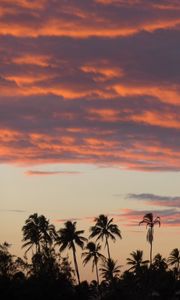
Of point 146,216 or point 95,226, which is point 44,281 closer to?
point 146,216

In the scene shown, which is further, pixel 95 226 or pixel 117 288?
pixel 95 226

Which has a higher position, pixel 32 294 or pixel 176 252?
pixel 176 252

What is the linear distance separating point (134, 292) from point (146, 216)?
103ft

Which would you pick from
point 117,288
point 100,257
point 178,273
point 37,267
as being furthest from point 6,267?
point 178,273

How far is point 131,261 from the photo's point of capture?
167 m

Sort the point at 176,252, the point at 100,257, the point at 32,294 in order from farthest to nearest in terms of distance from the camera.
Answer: the point at 176,252 < the point at 100,257 < the point at 32,294

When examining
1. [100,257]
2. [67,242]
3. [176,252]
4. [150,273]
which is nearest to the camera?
[150,273]

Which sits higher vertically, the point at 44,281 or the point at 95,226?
the point at 95,226

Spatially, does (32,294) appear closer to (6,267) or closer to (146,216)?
(6,267)

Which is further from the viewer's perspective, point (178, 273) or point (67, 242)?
point (178, 273)

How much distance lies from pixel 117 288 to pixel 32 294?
22.9m

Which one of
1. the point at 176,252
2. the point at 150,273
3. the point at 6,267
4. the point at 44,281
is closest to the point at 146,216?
the point at 150,273

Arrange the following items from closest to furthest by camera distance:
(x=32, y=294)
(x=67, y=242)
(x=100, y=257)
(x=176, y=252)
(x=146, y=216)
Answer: (x=32, y=294)
(x=146, y=216)
(x=67, y=242)
(x=100, y=257)
(x=176, y=252)

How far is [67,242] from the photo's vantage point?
477ft
